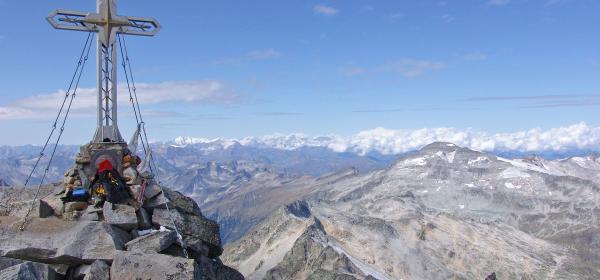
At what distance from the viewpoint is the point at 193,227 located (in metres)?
23.6

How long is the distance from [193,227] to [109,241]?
14.9ft

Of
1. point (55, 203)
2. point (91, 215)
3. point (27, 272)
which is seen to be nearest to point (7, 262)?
point (27, 272)

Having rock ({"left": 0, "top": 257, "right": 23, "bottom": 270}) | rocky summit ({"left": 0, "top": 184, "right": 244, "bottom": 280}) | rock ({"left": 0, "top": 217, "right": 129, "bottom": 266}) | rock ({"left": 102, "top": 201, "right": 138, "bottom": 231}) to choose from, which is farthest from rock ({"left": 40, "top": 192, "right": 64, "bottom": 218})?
rock ({"left": 0, "top": 257, "right": 23, "bottom": 270})

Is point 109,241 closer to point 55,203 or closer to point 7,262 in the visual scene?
→ point 7,262

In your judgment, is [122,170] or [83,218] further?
[122,170]

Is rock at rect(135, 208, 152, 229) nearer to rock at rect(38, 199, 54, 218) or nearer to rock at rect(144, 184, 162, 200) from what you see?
rock at rect(144, 184, 162, 200)

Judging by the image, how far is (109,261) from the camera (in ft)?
63.4

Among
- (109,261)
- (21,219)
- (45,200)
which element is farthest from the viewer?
(45,200)

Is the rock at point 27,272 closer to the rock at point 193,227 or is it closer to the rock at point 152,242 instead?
the rock at point 152,242

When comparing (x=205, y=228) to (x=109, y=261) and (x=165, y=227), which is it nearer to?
(x=165, y=227)

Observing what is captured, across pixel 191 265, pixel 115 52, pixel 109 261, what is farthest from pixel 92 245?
pixel 115 52

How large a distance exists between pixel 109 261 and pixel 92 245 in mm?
980

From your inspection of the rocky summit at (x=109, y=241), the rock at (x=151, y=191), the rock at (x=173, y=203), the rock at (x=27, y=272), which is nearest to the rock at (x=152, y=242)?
the rocky summit at (x=109, y=241)

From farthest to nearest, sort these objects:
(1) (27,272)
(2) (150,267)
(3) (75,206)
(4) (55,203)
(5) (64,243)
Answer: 1. (4) (55,203)
2. (3) (75,206)
3. (5) (64,243)
4. (2) (150,267)
5. (1) (27,272)
